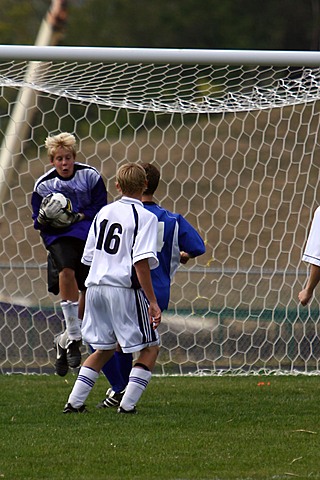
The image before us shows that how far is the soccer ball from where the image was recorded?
6.88 m

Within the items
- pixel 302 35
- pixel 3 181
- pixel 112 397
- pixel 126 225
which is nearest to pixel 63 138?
pixel 126 225

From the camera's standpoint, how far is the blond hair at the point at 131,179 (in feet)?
20.6

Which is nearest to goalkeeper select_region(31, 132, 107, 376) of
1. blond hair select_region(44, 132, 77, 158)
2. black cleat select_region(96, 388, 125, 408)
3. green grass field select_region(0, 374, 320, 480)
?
blond hair select_region(44, 132, 77, 158)

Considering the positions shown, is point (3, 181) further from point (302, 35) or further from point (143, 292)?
point (302, 35)

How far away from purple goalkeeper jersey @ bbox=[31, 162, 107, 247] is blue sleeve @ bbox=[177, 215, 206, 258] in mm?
701

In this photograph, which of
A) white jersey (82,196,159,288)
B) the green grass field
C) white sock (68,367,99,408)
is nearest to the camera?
the green grass field

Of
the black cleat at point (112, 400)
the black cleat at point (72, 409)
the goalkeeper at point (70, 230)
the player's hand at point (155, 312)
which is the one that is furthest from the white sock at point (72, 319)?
the player's hand at point (155, 312)

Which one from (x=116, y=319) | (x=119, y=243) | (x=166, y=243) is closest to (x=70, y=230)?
(x=166, y=243)

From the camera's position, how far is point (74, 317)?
718 centimetres

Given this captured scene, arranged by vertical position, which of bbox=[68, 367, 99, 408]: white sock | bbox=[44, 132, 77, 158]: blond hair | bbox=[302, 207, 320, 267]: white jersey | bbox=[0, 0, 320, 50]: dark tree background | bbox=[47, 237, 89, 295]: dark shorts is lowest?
bbox=[68, 367, 99, 408]: white sock

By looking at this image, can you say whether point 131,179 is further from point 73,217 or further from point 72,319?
point 72,319

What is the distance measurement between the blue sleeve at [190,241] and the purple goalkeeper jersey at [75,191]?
0.70 m

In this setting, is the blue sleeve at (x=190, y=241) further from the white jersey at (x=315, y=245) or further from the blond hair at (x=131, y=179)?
the white jersey at (x=315, y=245)

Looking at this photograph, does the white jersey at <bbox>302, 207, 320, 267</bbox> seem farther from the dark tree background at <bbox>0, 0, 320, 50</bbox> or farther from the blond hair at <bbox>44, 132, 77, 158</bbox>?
the dark tree background at <bbox>0, 0, 320, 50</bbox>
